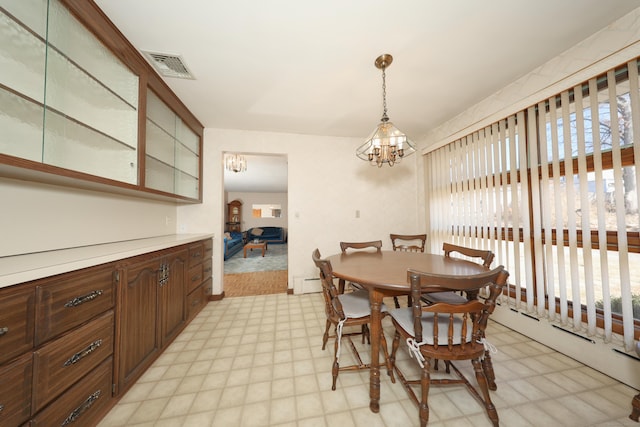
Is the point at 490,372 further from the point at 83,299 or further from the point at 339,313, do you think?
the point at 83,299

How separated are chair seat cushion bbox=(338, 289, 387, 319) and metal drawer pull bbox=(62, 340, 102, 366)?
141 cm

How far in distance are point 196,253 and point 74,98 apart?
159cm

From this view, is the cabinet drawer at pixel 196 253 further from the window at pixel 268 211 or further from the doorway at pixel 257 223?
the window at pixel 268 211

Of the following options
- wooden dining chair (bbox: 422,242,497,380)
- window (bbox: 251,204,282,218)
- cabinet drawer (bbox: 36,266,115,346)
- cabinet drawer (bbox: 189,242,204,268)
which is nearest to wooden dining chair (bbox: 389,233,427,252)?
wooden dining chair (bbox: 422,242,497,380)

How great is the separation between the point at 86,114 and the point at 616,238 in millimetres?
3640

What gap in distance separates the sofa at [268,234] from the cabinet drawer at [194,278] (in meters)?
6.14

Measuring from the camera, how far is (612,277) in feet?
4.85

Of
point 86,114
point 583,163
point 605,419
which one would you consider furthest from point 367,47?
point 605,419

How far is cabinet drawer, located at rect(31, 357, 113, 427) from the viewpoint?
89 cm

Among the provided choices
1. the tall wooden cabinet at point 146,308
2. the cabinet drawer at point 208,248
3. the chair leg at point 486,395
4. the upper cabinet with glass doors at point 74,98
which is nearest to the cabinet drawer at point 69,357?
the tall wooden cabinet at point 146,308

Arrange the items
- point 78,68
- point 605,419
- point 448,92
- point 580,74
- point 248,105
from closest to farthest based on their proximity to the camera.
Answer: point 605,419
point 78,68
point 580,74
point 448,92
point 248,105

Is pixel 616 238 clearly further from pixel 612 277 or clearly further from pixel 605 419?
pixel 605 419

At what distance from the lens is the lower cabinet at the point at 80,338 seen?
0.78 meters

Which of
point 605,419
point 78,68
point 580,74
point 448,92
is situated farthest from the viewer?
point 448,92
